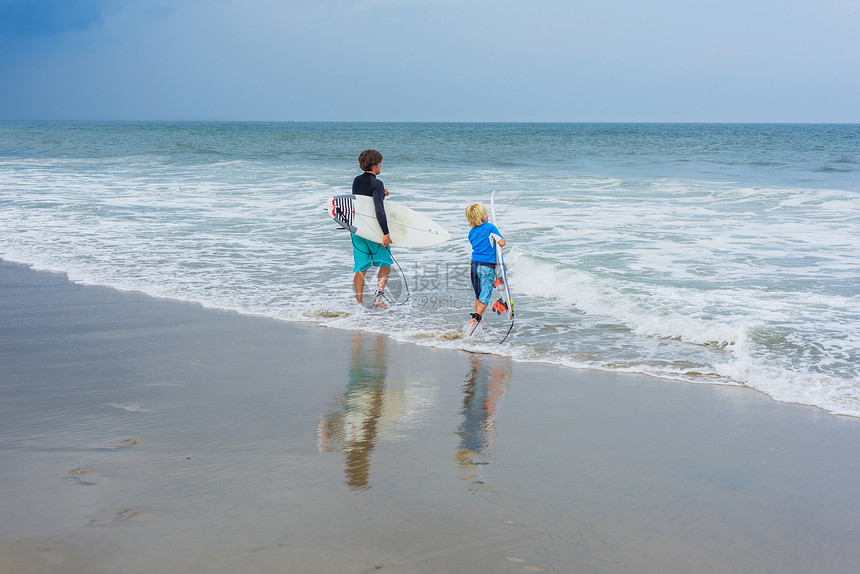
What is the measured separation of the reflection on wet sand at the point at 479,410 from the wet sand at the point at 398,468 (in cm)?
2

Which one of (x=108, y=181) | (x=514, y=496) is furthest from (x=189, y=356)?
(x=108, y=181)

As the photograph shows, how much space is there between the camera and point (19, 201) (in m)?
16.3

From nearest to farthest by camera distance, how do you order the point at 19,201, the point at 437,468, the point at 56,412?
1. the point at 437,468
2. the point at 56,412
3. the point at 19,201

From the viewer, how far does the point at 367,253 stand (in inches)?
291

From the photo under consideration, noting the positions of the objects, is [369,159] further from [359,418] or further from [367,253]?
[359,418]

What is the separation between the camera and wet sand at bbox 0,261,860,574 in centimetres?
272

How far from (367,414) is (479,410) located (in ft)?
2.32

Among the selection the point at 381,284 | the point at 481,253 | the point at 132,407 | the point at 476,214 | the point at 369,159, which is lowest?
the point at 132,407

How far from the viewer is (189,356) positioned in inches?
214

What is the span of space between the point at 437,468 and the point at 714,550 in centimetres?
131

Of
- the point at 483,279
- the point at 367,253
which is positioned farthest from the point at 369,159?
the point at 483,279

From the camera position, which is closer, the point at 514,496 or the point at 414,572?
the point at 414,572

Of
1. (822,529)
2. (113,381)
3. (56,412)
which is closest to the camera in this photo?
(822,529)

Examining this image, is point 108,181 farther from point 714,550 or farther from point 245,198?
point 714,550
